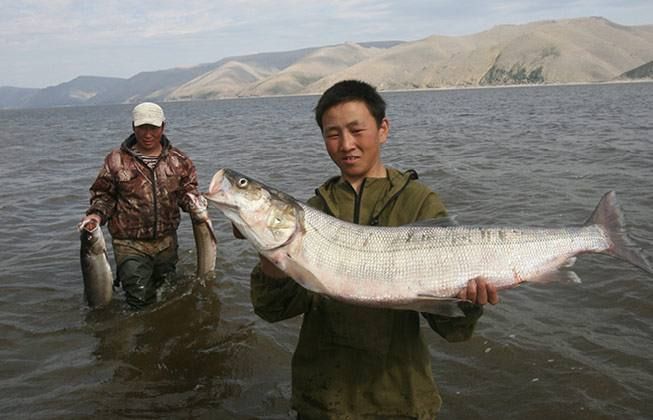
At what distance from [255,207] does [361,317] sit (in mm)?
869

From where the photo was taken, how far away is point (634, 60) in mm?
182875

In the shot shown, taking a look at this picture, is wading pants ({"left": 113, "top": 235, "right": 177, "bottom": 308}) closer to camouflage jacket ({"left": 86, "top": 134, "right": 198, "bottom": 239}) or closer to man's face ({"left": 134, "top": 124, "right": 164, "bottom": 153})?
camouflage jacket ({"left": 86, "top": 134, "right": 198, "bottom": 239})

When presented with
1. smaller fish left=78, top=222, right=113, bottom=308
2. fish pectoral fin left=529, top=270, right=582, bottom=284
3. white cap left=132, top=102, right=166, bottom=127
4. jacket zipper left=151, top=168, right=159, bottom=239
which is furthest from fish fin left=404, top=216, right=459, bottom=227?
smaller fish left=78, top=222, right=113, bottom=308

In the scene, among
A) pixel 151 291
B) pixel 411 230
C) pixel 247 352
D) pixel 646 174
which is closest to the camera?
pixel 411 230

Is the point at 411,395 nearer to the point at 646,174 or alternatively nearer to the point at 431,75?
the point at 646,174

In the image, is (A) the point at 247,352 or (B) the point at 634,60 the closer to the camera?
(A) the point at 247,352

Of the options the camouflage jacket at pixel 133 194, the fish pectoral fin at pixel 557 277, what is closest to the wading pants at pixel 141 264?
the camouflage jacket at pixel 133 194

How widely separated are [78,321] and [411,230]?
5974 millimetres

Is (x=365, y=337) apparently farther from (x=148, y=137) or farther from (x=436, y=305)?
(x=148, y=137)

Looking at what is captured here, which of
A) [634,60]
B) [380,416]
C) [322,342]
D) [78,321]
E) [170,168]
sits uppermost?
[634,60]

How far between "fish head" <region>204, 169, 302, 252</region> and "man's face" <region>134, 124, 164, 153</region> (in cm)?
417

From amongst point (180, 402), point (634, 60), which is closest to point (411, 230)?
point (180, 402)

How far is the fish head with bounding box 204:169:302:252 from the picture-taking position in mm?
2900

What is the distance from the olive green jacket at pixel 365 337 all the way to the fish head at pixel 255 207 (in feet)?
0.83
